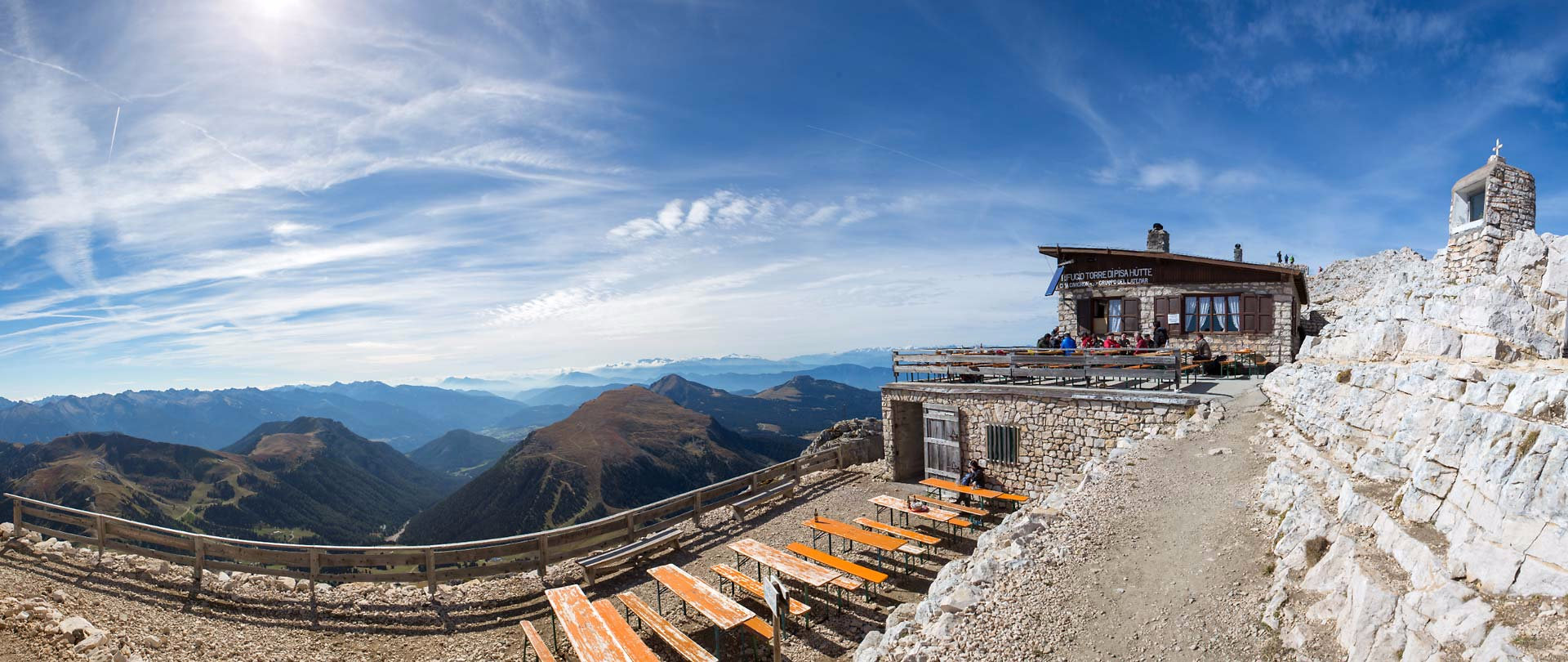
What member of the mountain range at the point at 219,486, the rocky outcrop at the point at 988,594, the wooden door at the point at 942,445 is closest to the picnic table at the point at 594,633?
the rocky outcrop at the point at 988,594

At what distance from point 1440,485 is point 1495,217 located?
7.58m

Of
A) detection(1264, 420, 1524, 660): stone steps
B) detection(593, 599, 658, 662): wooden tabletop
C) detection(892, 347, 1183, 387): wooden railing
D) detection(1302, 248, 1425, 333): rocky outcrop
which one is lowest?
detection(593, 599, 658, 662): wooden tabletop

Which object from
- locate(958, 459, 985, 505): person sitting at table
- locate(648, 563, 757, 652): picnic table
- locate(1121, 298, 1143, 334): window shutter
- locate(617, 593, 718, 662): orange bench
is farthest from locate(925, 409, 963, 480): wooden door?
locate(617, 593, 718, 662): orange bench

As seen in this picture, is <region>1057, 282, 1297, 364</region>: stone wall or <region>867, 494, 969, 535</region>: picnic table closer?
<region>867, 494, 969, 535</region>: picnic table

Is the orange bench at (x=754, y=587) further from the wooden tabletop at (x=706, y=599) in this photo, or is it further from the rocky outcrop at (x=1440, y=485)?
the rocky outcrop at (x=1440, y=485)

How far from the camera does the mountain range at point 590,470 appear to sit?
7294 cm

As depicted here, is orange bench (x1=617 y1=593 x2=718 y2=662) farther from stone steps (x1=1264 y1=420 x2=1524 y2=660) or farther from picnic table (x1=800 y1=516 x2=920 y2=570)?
stone steps (x1=1264 y1=420 x2=1524 y2=660)

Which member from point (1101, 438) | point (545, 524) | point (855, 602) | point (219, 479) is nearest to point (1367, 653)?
point (855, 602)

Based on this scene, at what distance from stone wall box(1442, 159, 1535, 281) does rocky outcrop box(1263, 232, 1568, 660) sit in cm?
57

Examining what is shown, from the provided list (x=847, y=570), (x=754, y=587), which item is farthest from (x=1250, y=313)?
(x=754, y=587)

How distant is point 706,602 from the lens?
9.39 metres

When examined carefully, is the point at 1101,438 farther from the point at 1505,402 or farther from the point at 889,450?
the point at 1505,402

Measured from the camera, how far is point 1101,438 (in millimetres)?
15469

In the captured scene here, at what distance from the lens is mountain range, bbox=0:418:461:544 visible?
284ft
